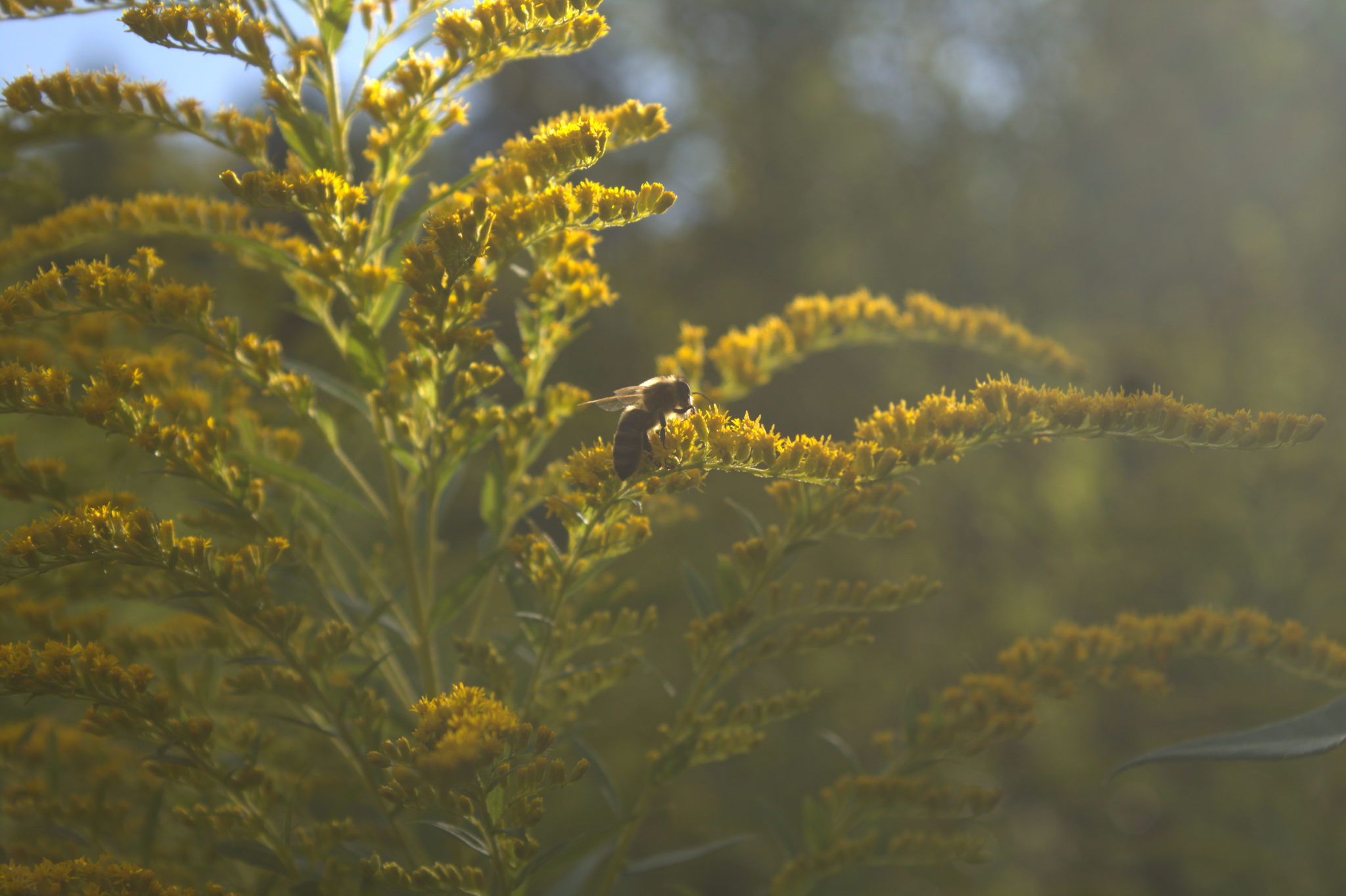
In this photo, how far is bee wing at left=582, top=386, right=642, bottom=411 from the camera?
52.8 inches

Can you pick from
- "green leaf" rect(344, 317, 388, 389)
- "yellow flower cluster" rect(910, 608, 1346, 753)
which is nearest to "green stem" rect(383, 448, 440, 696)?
"green leaf" rect(344, 317, 388, 389)

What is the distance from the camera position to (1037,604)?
362 cm

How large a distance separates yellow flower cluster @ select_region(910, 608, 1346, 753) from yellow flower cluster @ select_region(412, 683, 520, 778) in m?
0.88

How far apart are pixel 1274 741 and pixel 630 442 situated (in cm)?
89

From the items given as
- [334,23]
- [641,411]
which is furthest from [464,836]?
[334,23]

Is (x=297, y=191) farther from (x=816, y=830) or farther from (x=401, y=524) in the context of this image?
(x=816, y=830)

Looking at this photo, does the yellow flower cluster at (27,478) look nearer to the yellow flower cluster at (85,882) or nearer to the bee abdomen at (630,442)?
the yellow flower cluster at (85,882)

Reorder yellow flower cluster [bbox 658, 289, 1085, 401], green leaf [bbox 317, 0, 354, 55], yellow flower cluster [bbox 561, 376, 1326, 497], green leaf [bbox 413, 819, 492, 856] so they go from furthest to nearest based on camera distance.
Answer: yellow flower cluster [bbox 658, 289, 1085, 401]
green leaf [bbox 317, 0, 354, 55]
yellow flower cluster [bbox 561, 376, 1326, 497]
green leaf [bbox 413, 819, 492, 856]

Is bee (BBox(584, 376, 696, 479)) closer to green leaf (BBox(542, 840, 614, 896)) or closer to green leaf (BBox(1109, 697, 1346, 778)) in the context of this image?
green leaf (BBox(542, 840, 614, 896))

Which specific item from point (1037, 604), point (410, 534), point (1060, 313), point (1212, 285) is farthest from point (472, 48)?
point (1212, 285)

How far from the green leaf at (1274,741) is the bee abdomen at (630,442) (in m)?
0.72

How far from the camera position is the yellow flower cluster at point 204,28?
1.06 metres

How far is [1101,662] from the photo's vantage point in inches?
59.9

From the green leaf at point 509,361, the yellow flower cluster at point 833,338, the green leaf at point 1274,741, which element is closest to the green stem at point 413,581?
the green leaf at point 509,361
